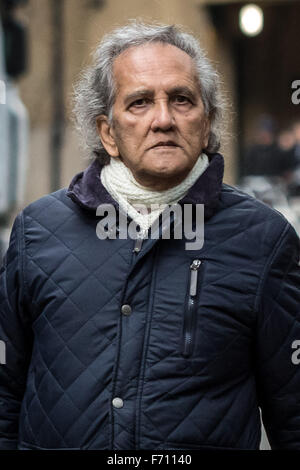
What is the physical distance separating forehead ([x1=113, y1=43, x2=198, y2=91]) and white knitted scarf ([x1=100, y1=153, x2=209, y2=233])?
0.25 m

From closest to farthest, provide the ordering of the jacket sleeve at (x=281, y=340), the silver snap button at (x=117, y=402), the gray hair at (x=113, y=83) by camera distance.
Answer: the silver snap button at (x=117, y=402), the jacket sleeve at (x=281, y=340), the gray hair at (x=113, y=83)

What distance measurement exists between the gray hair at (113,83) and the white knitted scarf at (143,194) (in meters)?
0.16

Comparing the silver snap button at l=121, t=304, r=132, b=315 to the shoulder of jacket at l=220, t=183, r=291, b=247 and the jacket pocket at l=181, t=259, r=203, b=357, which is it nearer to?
the jacket pocket at l=181, t=259, r=203, b=357

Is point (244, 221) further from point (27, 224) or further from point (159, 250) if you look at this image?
point (27, 224)

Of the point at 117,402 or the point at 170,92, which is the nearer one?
the point at 117,402

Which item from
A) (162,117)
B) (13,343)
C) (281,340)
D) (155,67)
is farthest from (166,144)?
(13,343)

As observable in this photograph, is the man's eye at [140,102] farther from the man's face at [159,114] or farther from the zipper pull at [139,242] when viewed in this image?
the zipper pull at [139,242]

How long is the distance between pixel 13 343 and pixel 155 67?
3.05 feet

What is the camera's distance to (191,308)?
100 inches

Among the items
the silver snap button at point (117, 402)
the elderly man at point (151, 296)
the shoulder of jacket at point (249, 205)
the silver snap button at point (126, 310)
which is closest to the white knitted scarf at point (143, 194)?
the elderly man at point (151, 296)

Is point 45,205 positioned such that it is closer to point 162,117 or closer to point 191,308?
point 162,117

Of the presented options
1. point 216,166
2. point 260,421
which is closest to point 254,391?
point 260,421

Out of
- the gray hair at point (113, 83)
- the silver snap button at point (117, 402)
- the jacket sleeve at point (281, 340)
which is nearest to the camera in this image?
the silver snap button at point (117, 402)

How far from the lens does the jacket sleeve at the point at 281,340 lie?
2613 millimetres
